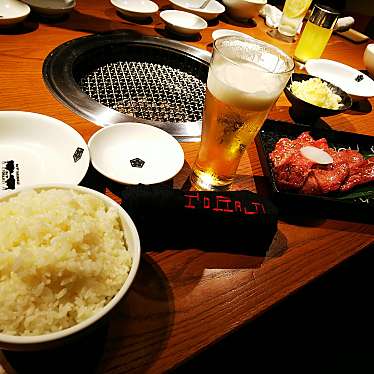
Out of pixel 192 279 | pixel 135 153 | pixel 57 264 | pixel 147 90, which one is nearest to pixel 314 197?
pixel 192 279

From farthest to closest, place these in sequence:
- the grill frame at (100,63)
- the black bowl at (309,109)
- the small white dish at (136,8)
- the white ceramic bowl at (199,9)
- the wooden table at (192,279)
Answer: the white ceramic bowl at (199,9)
the small white dish at (136,8)
the black bowl at (309,109)
the grill frame at (100,63)
the wooden table at (192,279)

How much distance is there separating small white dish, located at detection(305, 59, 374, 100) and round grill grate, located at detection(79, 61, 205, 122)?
2.95 feet

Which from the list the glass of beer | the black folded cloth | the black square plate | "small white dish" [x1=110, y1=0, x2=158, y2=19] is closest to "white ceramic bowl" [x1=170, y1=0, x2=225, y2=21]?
"small white dish" [x1=110, y1=0, x2=158, y2=19]

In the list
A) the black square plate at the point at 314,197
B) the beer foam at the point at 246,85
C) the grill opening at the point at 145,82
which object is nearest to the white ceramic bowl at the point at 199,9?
the grill opening at the point at 145,82

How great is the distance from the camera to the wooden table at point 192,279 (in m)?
0.94

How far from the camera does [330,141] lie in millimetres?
1940

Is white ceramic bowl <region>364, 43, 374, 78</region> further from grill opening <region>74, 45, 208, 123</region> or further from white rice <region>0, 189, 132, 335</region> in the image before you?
white rice <region>0, 189, 132, 335</region>

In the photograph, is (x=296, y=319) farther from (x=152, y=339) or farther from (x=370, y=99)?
(x=152, y=339)

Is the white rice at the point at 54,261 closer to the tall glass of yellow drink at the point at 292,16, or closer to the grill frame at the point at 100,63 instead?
the grill frame at the point at 100,63

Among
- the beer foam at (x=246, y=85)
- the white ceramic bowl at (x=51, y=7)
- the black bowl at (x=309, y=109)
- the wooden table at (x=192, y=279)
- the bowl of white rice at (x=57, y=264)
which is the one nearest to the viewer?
the bowl of white rice at (x=57, y=264)

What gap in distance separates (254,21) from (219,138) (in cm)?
269

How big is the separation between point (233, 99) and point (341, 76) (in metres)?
1.90

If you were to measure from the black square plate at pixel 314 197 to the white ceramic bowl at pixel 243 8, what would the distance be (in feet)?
6.23

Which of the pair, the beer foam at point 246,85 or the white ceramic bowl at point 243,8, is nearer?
the beer foam at point 246,85
